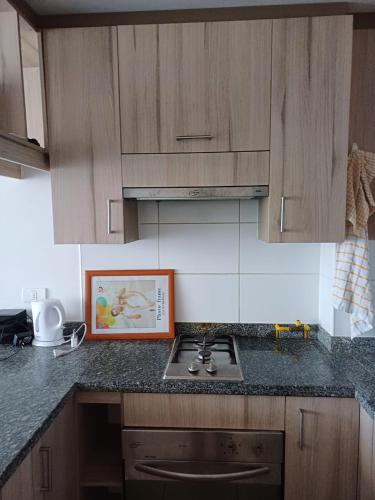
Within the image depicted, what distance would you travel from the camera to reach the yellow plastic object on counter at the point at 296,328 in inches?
69.3

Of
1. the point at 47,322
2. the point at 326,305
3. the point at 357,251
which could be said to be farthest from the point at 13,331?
the point at 357,251

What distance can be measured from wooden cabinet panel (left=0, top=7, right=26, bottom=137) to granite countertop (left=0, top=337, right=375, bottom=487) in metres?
0.97

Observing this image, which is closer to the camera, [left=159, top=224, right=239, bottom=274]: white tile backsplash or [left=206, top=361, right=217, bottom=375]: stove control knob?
[left=206, top=361, right=217, bottom=375]: stove control knob

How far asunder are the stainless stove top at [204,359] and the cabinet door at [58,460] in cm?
40

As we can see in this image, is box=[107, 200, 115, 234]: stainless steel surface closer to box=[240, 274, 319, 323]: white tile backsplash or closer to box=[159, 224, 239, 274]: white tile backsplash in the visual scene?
box=[159, 224, 239, 274]: white tile backsplash

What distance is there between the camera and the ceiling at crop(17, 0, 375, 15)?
146cm

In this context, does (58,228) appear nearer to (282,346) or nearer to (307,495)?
(282,346)

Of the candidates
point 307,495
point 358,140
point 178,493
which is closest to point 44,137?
point 358,140

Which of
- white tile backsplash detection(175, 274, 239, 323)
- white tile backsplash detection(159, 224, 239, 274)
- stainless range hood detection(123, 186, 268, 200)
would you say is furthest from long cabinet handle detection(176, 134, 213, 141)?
white tile backsplash detection(175, 274, 239, 323)

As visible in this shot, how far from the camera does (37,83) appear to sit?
1668 mm

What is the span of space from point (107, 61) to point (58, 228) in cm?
73

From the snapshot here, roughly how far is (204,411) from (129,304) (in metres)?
0.71

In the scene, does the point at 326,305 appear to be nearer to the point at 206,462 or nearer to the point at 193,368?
the point at 193,368

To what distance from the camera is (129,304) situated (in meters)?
1.82
